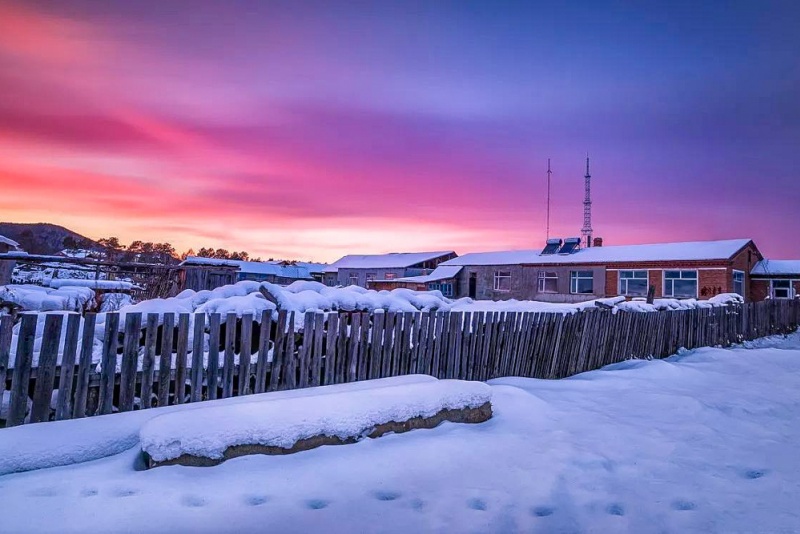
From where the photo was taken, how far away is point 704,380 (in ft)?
23.9

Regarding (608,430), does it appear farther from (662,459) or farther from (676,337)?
(676,337)

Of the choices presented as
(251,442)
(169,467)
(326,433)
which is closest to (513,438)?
(326,433)

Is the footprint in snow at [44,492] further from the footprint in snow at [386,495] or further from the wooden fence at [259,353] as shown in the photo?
the footprint in snow at [386,495]

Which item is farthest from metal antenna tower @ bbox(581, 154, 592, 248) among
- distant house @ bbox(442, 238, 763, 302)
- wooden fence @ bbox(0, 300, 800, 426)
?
wooden fence @ bbox(0, 300, 800, 426)

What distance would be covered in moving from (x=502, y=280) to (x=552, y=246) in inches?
184

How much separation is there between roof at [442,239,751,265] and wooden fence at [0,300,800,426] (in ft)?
79.2

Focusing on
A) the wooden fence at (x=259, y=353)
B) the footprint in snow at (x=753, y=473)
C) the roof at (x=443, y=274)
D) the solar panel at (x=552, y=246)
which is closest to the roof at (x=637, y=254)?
the solar panel at (x=552, y=246)

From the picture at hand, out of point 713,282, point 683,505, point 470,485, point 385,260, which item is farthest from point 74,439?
point 385,260

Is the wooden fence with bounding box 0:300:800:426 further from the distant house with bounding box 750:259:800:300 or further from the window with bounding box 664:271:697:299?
the distant house with bounding box 750:259:800:300

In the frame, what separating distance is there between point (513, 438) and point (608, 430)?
1.10 m

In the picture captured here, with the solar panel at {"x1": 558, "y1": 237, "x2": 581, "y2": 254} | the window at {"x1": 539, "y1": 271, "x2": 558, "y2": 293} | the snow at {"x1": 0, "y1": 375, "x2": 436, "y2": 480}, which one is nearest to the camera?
the snow at {"x1": 0, "y1": 375, "x2": 436, "y2": 480}

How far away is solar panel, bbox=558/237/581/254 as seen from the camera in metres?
34.3

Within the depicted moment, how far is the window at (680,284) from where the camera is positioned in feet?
91.0

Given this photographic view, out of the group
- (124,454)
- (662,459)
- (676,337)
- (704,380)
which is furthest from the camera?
(676,337)
